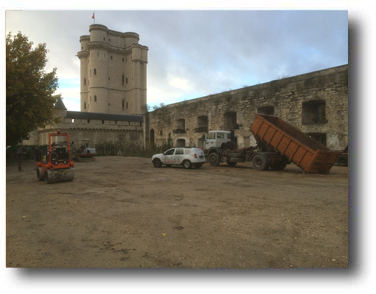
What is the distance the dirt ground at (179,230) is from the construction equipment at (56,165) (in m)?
2.25

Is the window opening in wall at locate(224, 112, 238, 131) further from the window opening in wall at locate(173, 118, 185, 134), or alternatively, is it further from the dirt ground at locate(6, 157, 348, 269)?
the dirt ground at locate(6, 157, 348, 269)

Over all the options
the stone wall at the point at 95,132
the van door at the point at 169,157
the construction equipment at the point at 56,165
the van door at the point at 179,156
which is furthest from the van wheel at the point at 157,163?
the stone wall at the point at 95,132

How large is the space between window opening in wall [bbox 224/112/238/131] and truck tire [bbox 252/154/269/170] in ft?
26.9

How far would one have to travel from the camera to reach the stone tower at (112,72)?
166 ft

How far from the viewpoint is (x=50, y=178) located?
30.4 feet

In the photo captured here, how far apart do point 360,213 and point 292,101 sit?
52.2 feet

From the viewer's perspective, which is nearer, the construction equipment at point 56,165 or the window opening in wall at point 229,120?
the construction equipment at point 56,165

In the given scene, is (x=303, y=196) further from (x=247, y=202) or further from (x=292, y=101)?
(x=292, y=101)

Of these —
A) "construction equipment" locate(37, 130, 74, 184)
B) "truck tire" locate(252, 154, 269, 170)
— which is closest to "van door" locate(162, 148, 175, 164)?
"truck tire" locate(252, 154, 269, 170)

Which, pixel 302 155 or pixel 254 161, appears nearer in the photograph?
pixel 302 155

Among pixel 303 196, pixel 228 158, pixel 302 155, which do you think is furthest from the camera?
pixel 228 158

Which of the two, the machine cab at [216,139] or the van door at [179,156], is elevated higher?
the machine cab at [216,139]

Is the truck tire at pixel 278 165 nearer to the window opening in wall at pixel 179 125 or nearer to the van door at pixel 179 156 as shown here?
the van door at pixel 179 156
